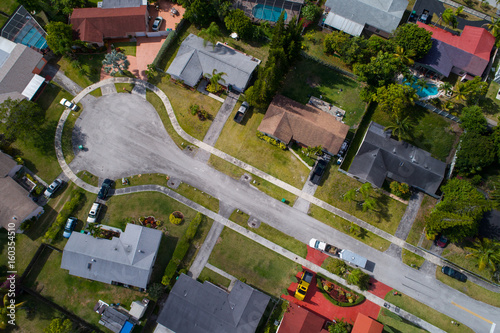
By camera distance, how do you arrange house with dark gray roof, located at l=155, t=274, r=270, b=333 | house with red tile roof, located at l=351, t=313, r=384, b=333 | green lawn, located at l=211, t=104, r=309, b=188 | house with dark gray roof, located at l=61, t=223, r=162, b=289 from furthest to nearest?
1. green lawn, located at l=211, t=104, r=309, b=188
2. house with dark gray roof, located at l=61, t=223, r=162, b=289
3. house with dark gray roof, located at l=155, t=274, r=270, b=333
4. house with red tile roof, located at l=351, t=313, r=384, b=333

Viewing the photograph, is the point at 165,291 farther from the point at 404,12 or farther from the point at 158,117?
the point at 404,12

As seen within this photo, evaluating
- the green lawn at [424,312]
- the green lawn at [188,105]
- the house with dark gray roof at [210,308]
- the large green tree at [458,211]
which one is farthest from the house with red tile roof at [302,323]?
the green lawn at [188,105]

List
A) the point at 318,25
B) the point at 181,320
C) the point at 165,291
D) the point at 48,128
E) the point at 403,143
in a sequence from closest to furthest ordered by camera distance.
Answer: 1. the point at 181,320
2. the point at 165,291
3. the point at 403,143
4. the point at 48,128
5. the point at 318,25

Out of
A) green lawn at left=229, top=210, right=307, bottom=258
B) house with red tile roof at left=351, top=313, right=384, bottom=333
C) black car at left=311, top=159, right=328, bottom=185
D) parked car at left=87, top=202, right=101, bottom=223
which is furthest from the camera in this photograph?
black car at left=311, top=159, right=328, bottom=185

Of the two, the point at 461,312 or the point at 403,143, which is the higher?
the point at 403,143

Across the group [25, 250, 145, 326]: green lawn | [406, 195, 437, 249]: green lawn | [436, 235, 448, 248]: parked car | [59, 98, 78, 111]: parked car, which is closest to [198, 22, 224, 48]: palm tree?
[59, 98, 78, 111]: parked car

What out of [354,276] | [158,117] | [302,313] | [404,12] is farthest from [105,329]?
[404,12]

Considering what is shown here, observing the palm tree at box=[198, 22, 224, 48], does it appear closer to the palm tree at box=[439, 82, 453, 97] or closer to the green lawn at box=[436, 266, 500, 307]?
the palm tree at box=[439, 82, 453, 97]

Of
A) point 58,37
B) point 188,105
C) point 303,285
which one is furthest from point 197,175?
point 58,37
